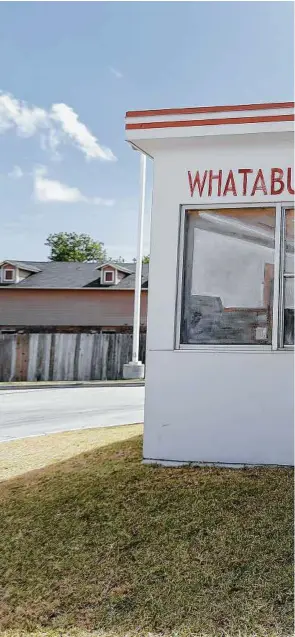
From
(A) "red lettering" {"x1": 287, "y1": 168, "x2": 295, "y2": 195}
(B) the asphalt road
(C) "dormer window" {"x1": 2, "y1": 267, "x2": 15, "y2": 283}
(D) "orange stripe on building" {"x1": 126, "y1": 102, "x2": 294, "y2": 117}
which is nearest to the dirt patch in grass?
(B) the asphalt road

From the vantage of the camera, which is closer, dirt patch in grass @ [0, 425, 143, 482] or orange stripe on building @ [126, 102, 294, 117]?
orange stripe on building @ [126, 102, 294, 117]

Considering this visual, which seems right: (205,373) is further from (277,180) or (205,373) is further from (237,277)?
(277,180)

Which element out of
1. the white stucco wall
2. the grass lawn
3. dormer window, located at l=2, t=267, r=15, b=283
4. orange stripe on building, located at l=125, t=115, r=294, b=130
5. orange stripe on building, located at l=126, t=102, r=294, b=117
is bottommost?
the grass lawn

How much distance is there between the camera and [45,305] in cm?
2538

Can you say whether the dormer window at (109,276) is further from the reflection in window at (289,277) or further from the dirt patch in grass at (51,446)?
the reflection in window at (289,277)

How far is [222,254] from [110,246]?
4987cm

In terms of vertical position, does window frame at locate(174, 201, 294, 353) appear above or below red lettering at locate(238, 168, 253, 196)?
below

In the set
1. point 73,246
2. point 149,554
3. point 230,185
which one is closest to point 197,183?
point 230,185

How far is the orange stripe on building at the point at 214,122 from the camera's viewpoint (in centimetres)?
427

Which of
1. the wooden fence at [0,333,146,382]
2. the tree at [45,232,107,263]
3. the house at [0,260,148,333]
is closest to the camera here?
the wooden fence at [0,333,146,382]

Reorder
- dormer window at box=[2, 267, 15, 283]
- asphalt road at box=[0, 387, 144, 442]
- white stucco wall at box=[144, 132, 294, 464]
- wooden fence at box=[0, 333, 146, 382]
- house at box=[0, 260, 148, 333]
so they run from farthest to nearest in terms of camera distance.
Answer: dormer window at box=[2, 267, 15, 283], house at box=[0, 260, 148, 333], wooden fence at box=[0, 333, 146, 382], asphalt road at box=[0, 387, 144, 442], white stucco wall at box=[144, 132, 294, 464]

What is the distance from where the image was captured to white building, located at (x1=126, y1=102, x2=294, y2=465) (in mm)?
4430

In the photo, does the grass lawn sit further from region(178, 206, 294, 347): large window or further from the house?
the house

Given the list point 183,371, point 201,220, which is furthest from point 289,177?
point 183,371
